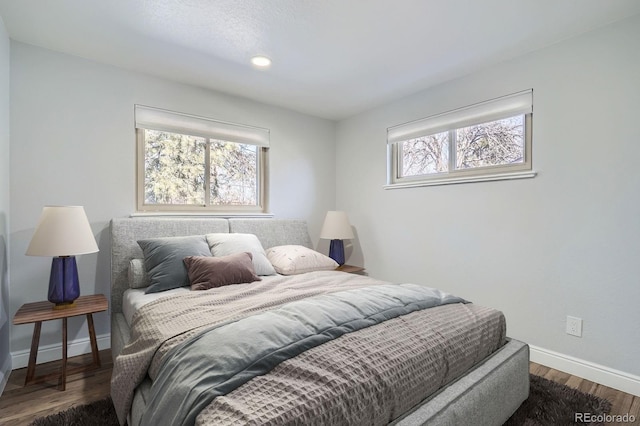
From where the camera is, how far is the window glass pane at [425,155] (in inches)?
124

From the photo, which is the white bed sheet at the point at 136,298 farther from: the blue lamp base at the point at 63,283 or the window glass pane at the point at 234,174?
the window glass pane at the point at 234,174

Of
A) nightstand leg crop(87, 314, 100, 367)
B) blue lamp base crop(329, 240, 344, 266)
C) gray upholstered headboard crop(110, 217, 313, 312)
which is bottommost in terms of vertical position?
nightstand leg crop(87, 314, 100, 367)

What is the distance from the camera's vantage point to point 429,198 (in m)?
3.14

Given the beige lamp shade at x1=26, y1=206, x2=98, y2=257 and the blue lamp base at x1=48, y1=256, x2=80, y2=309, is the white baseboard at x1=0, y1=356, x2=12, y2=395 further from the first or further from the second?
the beige lamp shade at x1=26, y1=206, x2=98, y2=257

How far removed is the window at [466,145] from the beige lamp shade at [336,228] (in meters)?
0.63

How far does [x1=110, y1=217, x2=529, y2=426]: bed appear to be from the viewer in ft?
3.16

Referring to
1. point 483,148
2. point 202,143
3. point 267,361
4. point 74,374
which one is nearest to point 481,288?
point 483,148

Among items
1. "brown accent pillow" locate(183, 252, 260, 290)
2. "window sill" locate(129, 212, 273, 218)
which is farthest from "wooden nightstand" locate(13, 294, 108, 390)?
"window sill" locate(129, 212, 273, 218)

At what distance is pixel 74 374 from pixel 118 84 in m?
2.26

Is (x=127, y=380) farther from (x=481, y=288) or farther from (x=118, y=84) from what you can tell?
(x=481, y=288)

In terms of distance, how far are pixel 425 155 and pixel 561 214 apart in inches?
53.3

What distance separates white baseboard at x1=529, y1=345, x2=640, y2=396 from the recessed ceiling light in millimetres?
3053

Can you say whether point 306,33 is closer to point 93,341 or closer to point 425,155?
point 425,155

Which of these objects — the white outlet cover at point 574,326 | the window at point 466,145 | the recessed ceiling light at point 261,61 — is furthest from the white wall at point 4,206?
the white outlet cover at point 574,326
